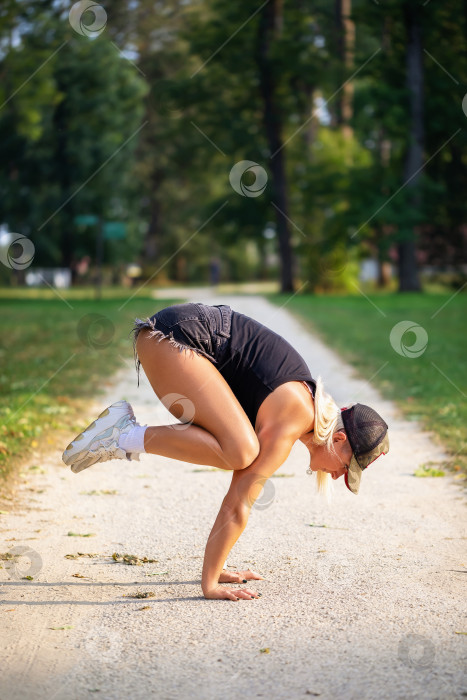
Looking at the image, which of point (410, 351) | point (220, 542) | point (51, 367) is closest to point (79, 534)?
point (220, 542)

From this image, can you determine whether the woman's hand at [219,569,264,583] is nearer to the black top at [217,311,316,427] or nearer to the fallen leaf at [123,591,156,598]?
the fallen leaf at [123,591,156,598]

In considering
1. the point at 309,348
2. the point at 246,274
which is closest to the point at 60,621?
the point at 309,348

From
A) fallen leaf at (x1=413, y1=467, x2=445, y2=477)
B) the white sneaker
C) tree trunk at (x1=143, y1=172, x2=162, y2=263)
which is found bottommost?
the white sneaker

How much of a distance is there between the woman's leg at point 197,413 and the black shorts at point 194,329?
0.13 ft

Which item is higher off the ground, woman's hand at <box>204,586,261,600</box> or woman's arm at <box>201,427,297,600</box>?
woman's arm at <box>201,427,297,600</box>

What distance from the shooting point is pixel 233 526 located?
4.04 metres

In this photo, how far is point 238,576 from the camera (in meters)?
4.27

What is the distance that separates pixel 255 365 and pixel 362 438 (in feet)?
1.90

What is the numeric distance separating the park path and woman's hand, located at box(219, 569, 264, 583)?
0.23 ft

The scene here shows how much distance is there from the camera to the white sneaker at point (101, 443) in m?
4.12

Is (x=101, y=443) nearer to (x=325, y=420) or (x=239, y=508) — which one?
(x=239, y=508)

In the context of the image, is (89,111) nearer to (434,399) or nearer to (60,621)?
(434,399)

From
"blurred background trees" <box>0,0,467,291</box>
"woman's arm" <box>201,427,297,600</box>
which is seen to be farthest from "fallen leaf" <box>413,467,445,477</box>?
"blurred background trees" <box>0,0,467,291</box>

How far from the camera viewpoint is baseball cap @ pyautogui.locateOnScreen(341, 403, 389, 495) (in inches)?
159
